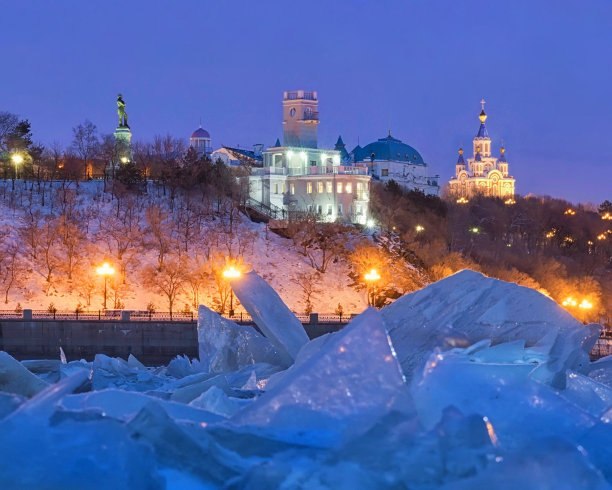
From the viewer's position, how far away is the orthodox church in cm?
16362

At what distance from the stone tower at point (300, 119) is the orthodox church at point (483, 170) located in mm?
70614

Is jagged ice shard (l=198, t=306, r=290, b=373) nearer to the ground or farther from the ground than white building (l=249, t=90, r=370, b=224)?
nearer to the ground

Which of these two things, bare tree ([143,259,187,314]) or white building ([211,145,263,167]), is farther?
white building ([211,145,263,167])

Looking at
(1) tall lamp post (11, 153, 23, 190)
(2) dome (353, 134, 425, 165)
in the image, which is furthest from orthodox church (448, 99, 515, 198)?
(1) tall lamp post (11, 153, 23, 190)

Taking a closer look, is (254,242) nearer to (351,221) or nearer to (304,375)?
(351,221)

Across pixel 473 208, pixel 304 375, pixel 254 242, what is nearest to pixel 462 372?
pixel 304 375

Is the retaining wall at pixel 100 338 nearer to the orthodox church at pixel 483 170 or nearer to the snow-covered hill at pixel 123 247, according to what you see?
the snow-covered hill at pixel 123 247

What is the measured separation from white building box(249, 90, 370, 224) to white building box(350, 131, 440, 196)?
17532 millimetres

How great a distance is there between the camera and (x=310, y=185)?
264 feet

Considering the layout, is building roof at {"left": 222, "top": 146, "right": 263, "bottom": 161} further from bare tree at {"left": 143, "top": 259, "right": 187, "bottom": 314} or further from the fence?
the fence

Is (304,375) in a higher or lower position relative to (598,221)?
lower

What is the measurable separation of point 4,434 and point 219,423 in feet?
4.62

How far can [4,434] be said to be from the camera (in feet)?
21.0

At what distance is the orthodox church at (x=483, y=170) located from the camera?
537ft
